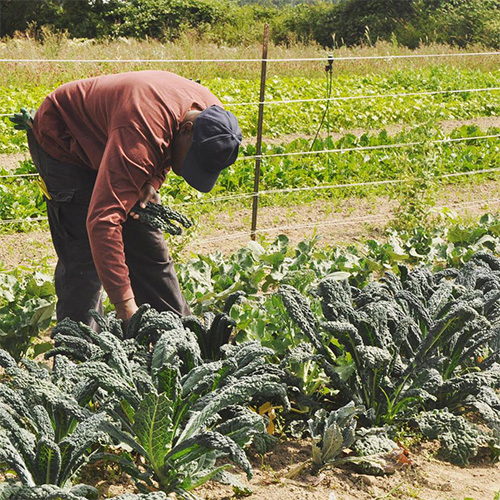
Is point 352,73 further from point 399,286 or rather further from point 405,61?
point 399,286

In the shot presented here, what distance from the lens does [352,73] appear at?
51.9 feet

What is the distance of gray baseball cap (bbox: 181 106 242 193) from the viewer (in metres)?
3.01

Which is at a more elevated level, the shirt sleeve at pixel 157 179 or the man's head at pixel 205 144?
the man's head at pixel 205 144

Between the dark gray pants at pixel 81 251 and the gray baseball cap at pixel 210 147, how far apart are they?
51cm

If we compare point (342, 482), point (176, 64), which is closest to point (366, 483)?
point (342, 482)

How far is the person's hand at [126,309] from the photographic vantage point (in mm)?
3086

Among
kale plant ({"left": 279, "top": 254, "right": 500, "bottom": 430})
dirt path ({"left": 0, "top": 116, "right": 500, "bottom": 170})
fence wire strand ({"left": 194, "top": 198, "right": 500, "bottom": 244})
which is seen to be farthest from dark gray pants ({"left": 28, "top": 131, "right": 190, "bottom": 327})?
dirt path ({"left": 0, "top": 116, "right": 500, "bottom": 170})

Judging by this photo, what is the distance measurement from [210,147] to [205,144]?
0.02 m

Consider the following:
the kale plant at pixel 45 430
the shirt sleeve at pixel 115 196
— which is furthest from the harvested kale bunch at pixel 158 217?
the kale plant at pixel 45 430

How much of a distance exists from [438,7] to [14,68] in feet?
67.7

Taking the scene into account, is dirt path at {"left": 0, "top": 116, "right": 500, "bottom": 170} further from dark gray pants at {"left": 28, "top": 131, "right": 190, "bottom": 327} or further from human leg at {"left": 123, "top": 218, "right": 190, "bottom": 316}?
human leg at {"left": 123, "top": 218, "right": 190, "bottom": 316}

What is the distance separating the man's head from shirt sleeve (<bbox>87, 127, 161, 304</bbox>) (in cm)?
17

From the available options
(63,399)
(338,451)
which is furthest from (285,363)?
(63,399)

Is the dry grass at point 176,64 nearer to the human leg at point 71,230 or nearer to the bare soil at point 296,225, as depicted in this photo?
the bare soil at point 296,225
